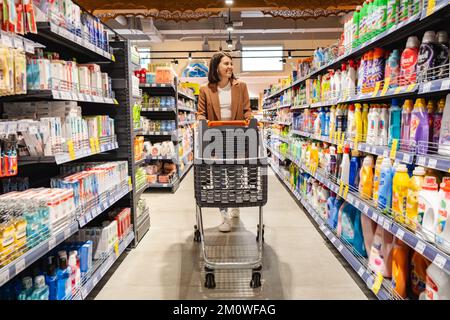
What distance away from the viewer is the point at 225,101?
3707mm

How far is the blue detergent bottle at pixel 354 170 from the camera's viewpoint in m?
3.05

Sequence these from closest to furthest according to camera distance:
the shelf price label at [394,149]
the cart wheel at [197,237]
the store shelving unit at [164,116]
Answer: the shelf price label at [394,149], the cart wheel at [197,237], the store shelving unit at [164,116]

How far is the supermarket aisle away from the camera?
265cm

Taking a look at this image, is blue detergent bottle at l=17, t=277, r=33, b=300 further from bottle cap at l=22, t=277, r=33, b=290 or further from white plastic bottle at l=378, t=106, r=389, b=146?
white plastic bottle at l=378, t=106, r=389, b=146

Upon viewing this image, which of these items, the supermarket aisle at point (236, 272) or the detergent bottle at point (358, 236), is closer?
the supermarket aisle at point (236, 272)

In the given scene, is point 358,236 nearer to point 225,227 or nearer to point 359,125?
point 359,125

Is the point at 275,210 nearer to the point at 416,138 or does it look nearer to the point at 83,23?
the point at 416,138

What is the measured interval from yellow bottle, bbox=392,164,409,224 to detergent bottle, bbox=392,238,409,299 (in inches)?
8.7

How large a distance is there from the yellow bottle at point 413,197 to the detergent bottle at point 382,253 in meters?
0.40

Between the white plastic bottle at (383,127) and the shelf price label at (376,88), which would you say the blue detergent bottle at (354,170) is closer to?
the white plastic bottle at (383,127)

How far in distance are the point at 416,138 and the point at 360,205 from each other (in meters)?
0.73

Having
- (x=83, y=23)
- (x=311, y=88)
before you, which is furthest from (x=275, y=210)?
(x=83, y=23)

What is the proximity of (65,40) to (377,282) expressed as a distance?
9.11ft

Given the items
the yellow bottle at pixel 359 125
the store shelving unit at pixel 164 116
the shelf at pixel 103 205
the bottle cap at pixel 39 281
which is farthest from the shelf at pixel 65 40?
the store shelving unit at pixel 164 116
